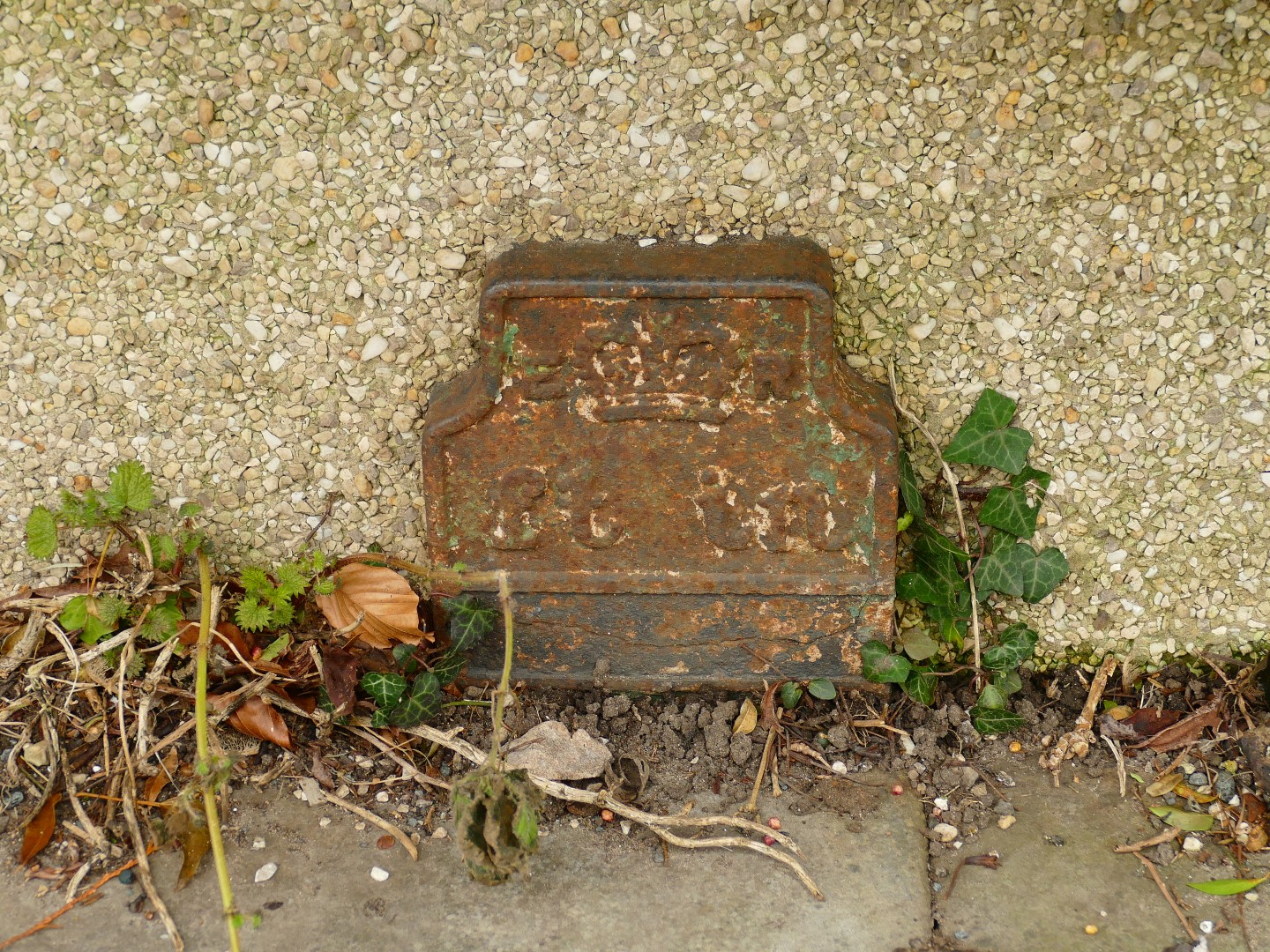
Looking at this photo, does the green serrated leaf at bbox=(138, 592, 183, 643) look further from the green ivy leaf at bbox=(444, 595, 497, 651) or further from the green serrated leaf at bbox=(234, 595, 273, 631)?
the green ivy leaf at bbox=(444, 595, 497, 651)

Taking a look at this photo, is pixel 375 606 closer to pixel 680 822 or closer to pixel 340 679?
pixel 340 679

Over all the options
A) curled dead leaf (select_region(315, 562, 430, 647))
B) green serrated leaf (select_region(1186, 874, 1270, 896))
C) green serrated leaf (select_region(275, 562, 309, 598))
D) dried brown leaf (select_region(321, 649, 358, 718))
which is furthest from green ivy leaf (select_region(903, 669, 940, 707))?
green serrated leaf (select_region(275, 562, 309, 598))

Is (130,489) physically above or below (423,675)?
above

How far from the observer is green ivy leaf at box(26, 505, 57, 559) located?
1.89 m

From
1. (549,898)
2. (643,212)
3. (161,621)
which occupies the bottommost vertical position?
(549,898)

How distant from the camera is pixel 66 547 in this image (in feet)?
6.59

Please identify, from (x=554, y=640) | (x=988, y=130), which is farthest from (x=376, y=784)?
(x=988, y=130)

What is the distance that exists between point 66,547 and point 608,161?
1180 millimetres

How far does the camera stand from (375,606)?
6.30ft

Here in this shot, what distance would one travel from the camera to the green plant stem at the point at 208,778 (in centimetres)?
148

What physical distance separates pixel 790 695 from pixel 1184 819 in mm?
630

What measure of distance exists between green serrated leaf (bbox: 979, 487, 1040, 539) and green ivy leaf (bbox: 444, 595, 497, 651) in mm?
865

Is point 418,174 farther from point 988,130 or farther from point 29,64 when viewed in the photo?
point 988,130

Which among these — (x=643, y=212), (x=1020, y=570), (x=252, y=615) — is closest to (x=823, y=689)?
(x=1020, y=570)
